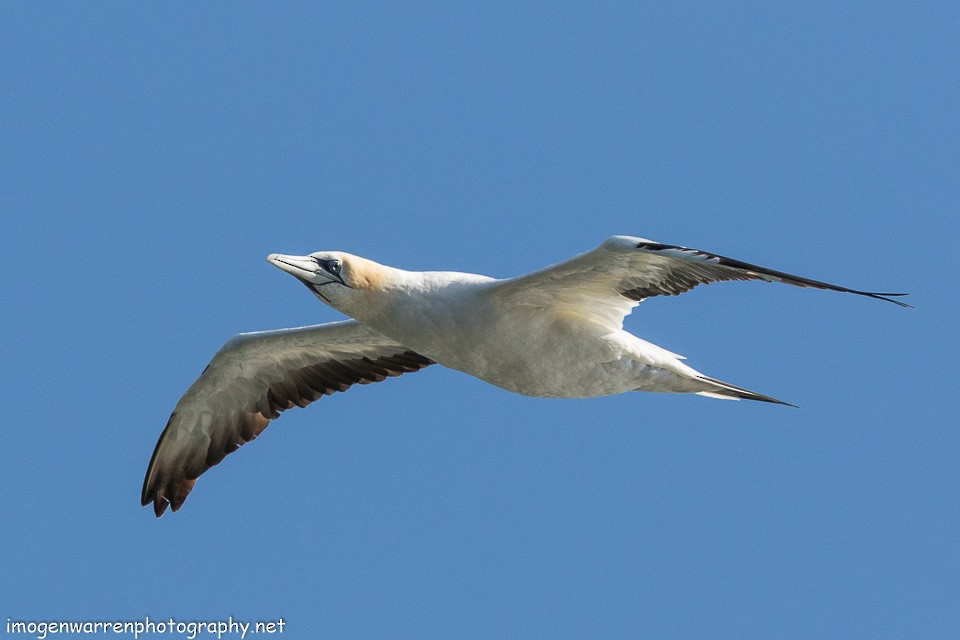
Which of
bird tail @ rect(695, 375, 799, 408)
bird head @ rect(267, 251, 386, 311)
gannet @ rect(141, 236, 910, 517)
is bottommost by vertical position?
bird tail @ rect(695, 375, 799, 408)

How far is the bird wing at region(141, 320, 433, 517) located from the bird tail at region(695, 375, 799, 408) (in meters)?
2.99

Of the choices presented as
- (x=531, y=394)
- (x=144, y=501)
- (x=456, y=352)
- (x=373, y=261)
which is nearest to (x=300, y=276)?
(x=373, y=261)

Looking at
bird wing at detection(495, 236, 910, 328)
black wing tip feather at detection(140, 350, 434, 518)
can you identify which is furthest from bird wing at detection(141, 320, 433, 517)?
bird wing at detection(495, 236, 910, 328)

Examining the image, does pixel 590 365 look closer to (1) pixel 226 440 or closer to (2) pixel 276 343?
(2) pixel 276 343

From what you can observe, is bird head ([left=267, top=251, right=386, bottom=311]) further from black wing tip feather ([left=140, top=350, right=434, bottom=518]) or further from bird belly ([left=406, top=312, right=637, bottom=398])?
black wing tip feather ([left=140, top=350, right=434, bottom=518])

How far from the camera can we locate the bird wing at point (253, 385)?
13656mm

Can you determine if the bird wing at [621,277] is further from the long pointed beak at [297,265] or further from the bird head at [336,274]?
the long pointed beak at [297,265]

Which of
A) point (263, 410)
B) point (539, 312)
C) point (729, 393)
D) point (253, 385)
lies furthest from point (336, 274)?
point (729, 393)

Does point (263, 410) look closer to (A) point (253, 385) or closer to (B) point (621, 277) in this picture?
(A) point (253, 385)

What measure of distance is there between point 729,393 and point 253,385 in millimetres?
4974

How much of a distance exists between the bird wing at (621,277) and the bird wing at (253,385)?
94.5 inches

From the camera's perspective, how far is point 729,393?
42.7 ft

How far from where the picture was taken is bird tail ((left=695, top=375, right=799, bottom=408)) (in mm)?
12695

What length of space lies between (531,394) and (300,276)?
7.58ft
